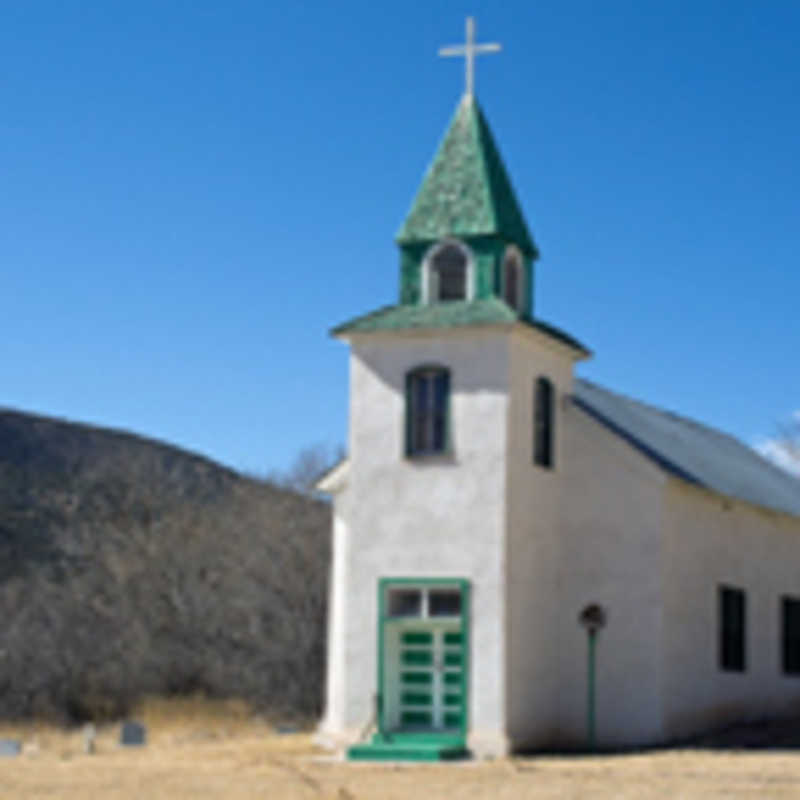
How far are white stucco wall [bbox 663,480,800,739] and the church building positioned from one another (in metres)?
0.06

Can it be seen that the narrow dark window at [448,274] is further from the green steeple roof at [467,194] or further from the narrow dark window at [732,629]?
the narrow dark window at [732,629]

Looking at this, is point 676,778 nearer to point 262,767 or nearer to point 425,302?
point 262,767

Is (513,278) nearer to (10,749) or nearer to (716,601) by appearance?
(716,601)

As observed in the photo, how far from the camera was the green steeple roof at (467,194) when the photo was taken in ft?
82.8

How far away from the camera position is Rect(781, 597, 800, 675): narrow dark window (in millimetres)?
29703

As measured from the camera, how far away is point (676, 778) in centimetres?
1984

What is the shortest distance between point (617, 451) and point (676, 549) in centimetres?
193

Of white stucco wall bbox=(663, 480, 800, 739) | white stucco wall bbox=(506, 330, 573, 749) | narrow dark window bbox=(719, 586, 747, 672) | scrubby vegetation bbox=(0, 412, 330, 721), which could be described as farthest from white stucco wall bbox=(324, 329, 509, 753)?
scrubby vegetation bbox=(0, 412, 330, 721)

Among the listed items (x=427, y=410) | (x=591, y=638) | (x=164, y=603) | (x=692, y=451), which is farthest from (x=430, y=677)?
(x=164, y=603)

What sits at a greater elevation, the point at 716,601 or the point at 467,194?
the point at 467,194

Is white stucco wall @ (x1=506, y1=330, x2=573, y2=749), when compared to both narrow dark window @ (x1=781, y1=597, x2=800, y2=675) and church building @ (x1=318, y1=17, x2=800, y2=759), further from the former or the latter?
narrow dark window @ (x1=781, y1=597, x2=800, y2=675)

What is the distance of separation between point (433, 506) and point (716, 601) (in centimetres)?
614

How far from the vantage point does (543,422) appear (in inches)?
1012

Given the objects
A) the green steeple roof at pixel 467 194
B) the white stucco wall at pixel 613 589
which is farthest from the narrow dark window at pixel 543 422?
the green steeple roof at pixel 467 194
